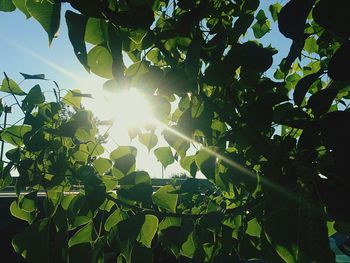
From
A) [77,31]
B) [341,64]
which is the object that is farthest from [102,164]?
[341,64]

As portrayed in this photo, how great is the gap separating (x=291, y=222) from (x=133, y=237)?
0.44 m

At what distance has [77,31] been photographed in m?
0.71

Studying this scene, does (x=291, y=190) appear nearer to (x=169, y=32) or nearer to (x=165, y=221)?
(x=165, y=221)

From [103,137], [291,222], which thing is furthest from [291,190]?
[103,137]

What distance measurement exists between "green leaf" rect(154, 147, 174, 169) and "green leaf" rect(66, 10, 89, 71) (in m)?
0.73

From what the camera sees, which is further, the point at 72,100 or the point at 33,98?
the point at 72,100

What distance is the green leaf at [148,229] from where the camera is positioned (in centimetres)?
106

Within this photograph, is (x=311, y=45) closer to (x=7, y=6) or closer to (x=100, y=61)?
(x=100, y=61)

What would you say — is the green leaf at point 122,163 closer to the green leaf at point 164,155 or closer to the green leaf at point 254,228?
the green leaf at point 164,155

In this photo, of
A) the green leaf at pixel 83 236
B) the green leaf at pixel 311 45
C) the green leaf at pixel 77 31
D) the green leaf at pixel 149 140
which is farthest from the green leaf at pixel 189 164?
the green leaf at pixel 311 45

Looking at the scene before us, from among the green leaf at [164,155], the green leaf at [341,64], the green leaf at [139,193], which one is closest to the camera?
the green leaf at [341,64]

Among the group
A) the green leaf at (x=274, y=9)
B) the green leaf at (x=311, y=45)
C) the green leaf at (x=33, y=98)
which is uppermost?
the green leaf at (x=274, y=9)

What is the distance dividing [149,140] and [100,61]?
0.50m

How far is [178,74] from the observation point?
92 centimetres
